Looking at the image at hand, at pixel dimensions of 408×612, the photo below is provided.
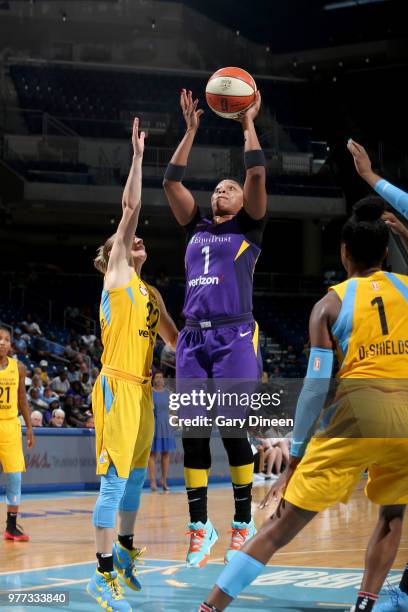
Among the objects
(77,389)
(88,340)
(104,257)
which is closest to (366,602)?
(104,257)

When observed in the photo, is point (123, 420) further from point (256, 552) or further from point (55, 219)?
point (55, 219)

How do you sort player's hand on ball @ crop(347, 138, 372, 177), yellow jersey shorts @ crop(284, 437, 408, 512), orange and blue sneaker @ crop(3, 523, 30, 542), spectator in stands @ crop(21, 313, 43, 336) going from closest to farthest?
yellow jersey shorts @ crop(284, 437, 408, 512), player's hand on ball @ crop(347, 138, 372, 177), orange and blue sneaker @ crop(3, 523, 30, 542), spectator in stands @ crop(21, 313, 43, 336)

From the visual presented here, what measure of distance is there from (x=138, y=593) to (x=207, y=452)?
4.60 feet

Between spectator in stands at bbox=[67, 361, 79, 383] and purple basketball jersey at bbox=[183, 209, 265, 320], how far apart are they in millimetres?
14286

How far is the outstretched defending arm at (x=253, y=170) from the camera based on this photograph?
18.5 feet

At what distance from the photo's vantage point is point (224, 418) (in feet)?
18.1

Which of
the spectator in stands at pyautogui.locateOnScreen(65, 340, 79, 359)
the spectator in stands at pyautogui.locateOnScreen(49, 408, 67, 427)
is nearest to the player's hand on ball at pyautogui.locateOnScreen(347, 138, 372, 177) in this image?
the spectator in stands at pyautogui.locateOnScreen(49, 408, 67, 427)

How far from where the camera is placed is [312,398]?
413 cm

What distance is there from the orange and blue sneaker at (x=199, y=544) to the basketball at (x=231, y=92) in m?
2.59

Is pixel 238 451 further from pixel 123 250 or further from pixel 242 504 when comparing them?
pixel 123 250

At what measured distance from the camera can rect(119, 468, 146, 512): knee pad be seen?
586cm

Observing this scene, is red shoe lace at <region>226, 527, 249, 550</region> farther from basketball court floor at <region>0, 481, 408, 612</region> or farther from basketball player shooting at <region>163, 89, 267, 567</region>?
basketball court floor at <region>0, 481, 408, 612</region>

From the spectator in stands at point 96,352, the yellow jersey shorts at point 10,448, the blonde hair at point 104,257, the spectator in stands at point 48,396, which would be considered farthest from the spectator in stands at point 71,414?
the blonde hair at point 104,257

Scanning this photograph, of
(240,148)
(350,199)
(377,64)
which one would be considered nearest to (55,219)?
(240,148)
